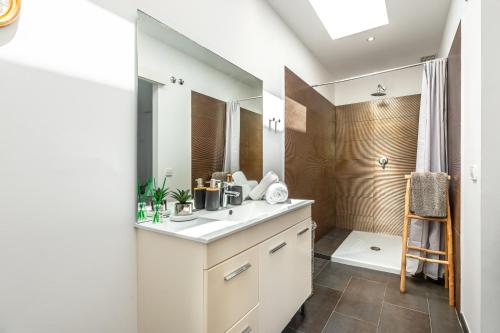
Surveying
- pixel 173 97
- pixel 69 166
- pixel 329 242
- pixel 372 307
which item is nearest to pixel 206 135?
pixel 173 97

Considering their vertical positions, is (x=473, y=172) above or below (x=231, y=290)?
above

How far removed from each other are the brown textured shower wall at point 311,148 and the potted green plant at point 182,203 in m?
1.19

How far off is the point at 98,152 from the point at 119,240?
424mm

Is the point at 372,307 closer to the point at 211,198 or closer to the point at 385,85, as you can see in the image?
the point at 211,198

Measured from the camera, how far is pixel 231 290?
1.12 m

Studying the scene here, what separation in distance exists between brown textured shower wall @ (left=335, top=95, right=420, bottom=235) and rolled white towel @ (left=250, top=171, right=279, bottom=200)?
2.41 metres

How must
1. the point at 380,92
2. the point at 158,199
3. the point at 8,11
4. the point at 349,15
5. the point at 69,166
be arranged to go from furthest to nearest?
the point at 380,92, the point at 349,15, the point at 158,199, the point at 69,166, the point at 8,11

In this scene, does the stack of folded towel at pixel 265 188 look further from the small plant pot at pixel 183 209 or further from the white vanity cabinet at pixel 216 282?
the small plant pot at pixel 183 209

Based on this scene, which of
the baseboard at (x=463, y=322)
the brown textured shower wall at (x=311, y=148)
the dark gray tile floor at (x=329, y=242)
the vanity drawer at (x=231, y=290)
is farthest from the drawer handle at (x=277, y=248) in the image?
the dark gray tile floor at (x=329, y=242)

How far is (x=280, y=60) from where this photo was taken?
259 centimetres

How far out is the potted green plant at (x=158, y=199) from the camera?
1323 mm

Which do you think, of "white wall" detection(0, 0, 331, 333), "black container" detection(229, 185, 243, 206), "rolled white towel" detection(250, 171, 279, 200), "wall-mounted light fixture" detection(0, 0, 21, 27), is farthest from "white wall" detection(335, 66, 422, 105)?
"wall-mounted light fixture" detection(0, 0, 21, 27)

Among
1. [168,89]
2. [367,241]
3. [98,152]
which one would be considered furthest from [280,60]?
Answer: [367,241]

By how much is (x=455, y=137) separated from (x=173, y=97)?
2.22 m
